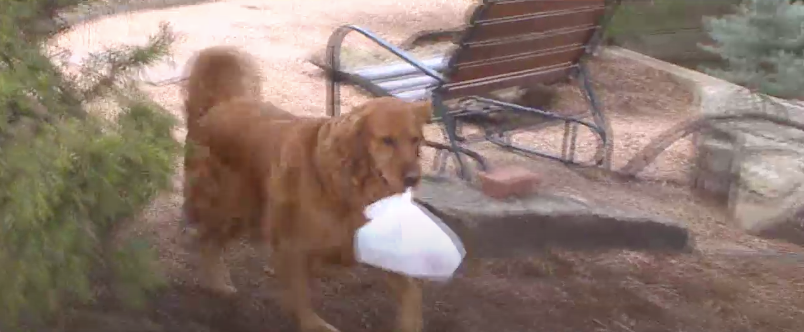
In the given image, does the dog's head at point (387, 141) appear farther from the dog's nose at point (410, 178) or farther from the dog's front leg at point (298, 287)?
the dog's front leg at point (298, 287)

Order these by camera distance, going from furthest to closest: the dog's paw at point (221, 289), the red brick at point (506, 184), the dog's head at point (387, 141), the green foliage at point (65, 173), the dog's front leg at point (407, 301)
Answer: the red brick at point (506, 184)
the dog's paw at point (221, 289)
the dog's front leg at point (407, 301)
the dog's head at point (387, 141)
the green foliage at point (65, 173)

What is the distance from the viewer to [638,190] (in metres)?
4.64

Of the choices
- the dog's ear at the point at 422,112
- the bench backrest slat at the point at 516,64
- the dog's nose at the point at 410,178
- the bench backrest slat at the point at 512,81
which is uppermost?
the dog's ear at the point at 422,112

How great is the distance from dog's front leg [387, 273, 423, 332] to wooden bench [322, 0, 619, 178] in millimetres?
1287

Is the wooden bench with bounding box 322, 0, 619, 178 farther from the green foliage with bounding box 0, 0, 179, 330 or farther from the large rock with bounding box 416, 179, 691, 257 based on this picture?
the green foliage with bounding box 0, 0, 179, 330

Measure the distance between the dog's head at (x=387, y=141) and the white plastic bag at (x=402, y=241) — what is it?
Answer: 3.2 inches

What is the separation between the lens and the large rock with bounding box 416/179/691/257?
11.1 ft

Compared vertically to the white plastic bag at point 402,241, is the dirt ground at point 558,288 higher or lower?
lower

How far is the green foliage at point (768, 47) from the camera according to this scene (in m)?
5.72

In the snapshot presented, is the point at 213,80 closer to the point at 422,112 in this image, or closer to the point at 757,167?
the point at 422,112

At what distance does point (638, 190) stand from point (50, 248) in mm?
3229

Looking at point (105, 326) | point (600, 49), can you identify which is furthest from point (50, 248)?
point (600, 49)

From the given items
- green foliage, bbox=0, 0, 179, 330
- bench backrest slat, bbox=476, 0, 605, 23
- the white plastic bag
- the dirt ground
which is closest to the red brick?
the dirt ground

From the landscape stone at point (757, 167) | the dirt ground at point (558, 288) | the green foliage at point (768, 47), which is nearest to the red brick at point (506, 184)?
the dirt ground at point (558, 288)
